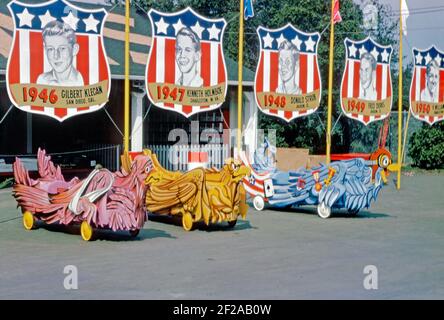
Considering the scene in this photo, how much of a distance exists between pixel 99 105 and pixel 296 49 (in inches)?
→ 224

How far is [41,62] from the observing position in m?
14.3

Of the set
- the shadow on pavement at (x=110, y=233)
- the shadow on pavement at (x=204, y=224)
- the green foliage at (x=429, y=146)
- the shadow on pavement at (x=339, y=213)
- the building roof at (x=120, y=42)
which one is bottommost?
the shadow on pavement at (x=339, y=213)

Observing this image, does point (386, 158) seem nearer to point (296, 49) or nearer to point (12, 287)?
point (296, 49)

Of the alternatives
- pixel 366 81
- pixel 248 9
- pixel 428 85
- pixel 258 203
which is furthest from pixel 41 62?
pixel 428 85

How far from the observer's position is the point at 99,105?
14.6 meters

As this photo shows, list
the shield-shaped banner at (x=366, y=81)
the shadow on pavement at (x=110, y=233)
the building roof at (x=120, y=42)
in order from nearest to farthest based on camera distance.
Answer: the shadow on pavement at (x=110, y=233) < the shield-shaped banner at (x=366, y=81) < the building roof at (x=120, y=42)

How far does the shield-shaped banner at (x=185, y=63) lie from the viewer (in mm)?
15555

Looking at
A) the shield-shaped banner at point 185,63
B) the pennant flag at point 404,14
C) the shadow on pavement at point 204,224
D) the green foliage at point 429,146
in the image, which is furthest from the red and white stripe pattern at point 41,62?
the green foliage at point 429,146

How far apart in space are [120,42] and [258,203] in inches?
428

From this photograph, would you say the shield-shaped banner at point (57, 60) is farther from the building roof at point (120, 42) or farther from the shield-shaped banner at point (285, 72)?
the building roof at point (120, 42)

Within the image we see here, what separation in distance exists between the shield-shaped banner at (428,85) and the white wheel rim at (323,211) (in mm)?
8392

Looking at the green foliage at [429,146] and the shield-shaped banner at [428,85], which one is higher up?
the shield-shaped banner at [428,85]

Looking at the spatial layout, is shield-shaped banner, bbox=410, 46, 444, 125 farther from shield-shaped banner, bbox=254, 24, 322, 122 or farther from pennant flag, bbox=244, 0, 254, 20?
pennant flag, bbox=244, 0, 254, 20

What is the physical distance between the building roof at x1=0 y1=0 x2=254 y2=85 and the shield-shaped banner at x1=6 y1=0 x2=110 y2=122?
6.12 m
